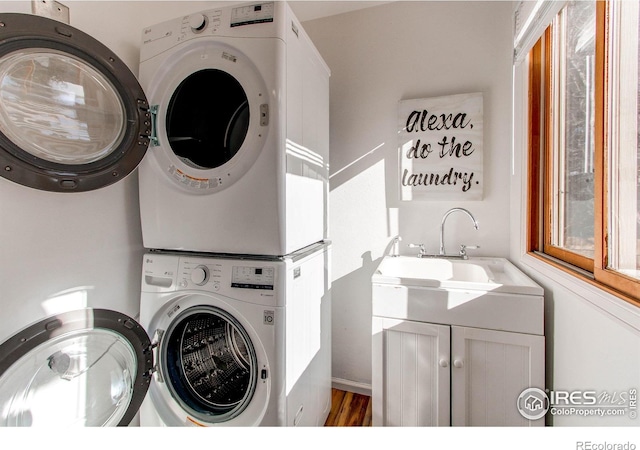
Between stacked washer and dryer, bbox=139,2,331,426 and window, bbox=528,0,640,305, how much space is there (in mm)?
1012

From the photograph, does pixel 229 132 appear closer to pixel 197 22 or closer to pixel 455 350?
pixel 197 22

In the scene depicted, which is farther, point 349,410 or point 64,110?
point 349,410

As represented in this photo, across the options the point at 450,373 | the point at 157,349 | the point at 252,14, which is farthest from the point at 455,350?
the point at 252,14

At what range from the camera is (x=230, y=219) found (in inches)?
44.7

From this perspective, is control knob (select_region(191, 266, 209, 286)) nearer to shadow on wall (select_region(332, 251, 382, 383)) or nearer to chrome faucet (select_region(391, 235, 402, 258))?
shadow on wall (select_region(332, 251, 382, 383))

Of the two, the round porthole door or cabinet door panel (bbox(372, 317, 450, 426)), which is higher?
the round porthole door

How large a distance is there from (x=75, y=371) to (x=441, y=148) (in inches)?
78.8

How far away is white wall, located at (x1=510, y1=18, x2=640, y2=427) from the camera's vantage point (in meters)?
0.74

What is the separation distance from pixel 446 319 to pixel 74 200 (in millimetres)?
1602

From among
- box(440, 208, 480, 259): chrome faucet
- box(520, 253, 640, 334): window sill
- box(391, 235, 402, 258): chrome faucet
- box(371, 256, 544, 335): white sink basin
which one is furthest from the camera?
box(391, 235, 402, 258): chrome faucet

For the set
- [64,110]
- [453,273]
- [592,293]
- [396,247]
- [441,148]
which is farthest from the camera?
[396,247]

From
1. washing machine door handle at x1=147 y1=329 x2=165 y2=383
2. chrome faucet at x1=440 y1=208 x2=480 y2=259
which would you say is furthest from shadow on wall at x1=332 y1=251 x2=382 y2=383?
washing machine door handle at x1=147 y1=329 x2=165 y2=383

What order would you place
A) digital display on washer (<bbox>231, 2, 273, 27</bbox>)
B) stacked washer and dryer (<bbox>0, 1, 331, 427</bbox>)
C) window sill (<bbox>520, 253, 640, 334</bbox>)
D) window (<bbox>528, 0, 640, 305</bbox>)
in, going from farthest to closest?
digital display on washer (<bbox>231, 2, 273, 27</bbox>) → stacked washer and dryer (<bbox>0, 1, 331, 427</bbox>) → window (<bbox>528, 0, 640, 305</bbox>) → window sill (<bbox>520, 253, 640, 334</bbox>)
